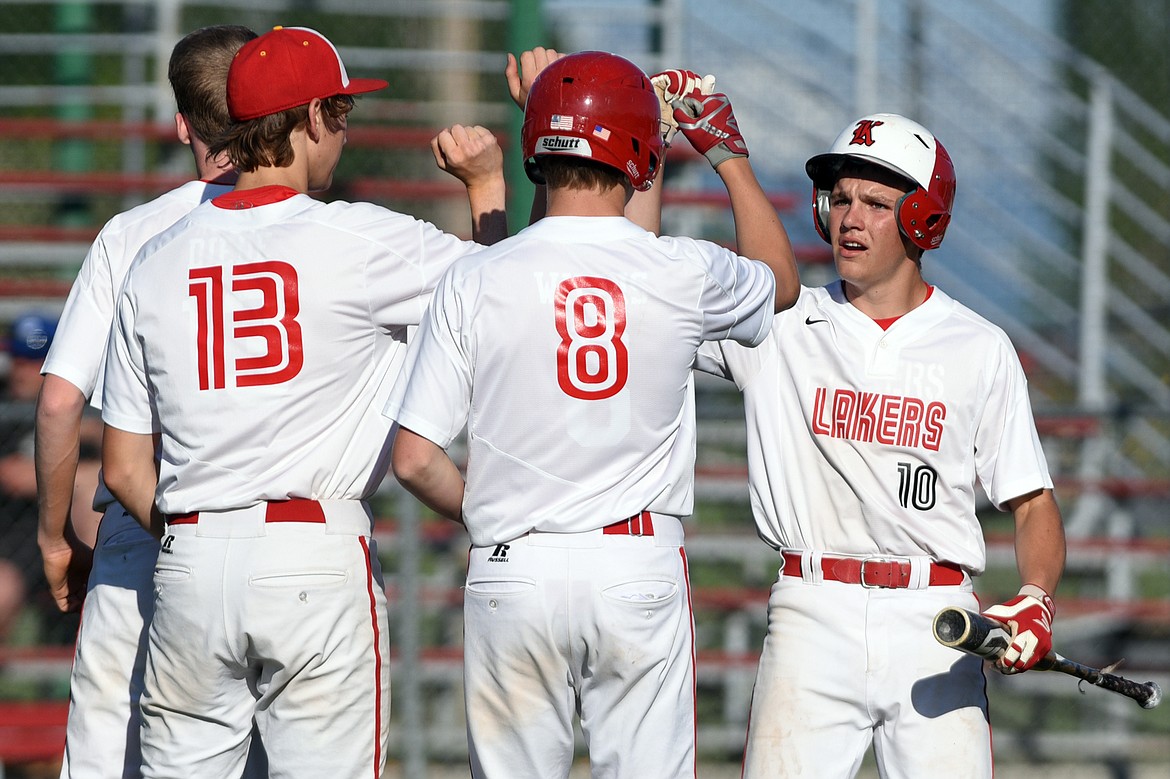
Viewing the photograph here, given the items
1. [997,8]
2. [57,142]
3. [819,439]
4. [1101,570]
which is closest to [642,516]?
[819,439]

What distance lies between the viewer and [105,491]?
3637 millimetres

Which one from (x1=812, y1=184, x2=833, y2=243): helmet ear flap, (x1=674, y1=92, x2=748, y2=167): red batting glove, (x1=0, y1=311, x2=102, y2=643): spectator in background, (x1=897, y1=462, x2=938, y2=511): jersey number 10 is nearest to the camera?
(x1=674, y1=92, x2=748, y2=167): red batting glove

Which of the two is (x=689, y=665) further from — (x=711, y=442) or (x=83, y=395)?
(x=711, y=442)

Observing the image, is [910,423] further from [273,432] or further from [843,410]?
[273,432]

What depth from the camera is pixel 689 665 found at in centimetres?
313

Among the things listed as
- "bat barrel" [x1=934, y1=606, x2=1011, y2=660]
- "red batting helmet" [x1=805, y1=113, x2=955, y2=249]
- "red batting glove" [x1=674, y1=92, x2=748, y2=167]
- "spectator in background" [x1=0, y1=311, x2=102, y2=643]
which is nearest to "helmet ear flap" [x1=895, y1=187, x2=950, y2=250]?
"red batting helmet" [x1=805, y1=113, x2=955, y2=249]

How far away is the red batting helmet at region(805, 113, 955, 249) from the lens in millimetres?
3777

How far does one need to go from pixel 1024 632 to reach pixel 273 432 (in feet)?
6.10

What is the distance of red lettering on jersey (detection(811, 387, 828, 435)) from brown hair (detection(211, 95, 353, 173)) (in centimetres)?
150

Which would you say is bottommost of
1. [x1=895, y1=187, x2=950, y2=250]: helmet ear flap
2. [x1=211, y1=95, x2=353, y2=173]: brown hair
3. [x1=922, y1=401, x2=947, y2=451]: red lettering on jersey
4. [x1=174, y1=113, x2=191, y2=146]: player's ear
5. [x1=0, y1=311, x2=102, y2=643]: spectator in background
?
[x1=0, y1=311, x2=102, y2=643]: spectator in background

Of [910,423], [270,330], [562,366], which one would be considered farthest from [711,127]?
[270,330]

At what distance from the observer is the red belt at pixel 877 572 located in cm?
357

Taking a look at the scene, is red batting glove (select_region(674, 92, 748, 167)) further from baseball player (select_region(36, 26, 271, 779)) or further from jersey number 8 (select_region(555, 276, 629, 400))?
baseball player (select_region(36, 26, 271, 779))

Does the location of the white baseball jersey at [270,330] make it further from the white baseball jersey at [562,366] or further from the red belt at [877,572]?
the red belt at [877,572]
